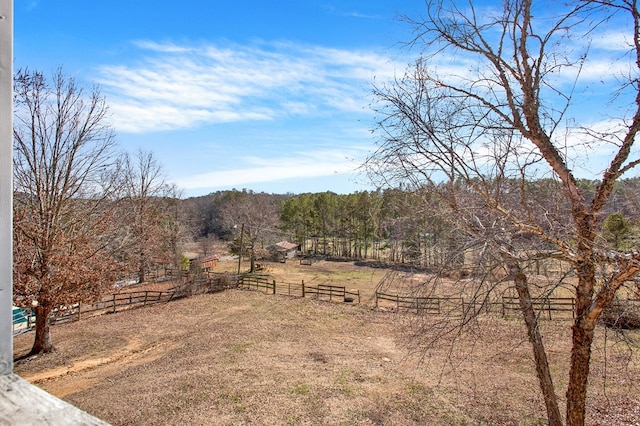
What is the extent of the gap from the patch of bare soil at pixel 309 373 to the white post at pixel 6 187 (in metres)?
4.71

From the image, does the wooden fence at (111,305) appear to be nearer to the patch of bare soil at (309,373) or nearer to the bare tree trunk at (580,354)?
the patch of bare soil at (309,373)

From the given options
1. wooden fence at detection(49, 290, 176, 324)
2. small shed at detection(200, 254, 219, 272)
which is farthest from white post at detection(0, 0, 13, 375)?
small shed at detection(200, 254, 219, 272)

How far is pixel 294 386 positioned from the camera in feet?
28.9

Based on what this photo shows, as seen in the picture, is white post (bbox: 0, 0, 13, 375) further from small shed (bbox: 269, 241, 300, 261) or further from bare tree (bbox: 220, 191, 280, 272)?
small shed (bbox: 269, 241, 300, 261)

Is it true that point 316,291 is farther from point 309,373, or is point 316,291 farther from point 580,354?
point 580,354

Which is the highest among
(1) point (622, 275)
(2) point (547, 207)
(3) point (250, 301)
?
(2) point (547, 207)

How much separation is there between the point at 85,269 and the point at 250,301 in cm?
954

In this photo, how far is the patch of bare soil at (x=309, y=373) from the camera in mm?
7250

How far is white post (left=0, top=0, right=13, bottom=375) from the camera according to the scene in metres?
0.79

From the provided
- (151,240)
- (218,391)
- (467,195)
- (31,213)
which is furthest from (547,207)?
(151,240)

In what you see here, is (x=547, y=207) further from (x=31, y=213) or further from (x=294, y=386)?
(x=31, y=213)

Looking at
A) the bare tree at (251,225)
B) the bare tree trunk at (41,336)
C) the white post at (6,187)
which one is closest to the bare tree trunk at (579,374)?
the white post at (6,187)

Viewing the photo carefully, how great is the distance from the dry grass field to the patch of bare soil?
0.13 ft

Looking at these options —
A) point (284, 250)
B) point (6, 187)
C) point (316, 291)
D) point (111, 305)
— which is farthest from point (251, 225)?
point (6, 187)
